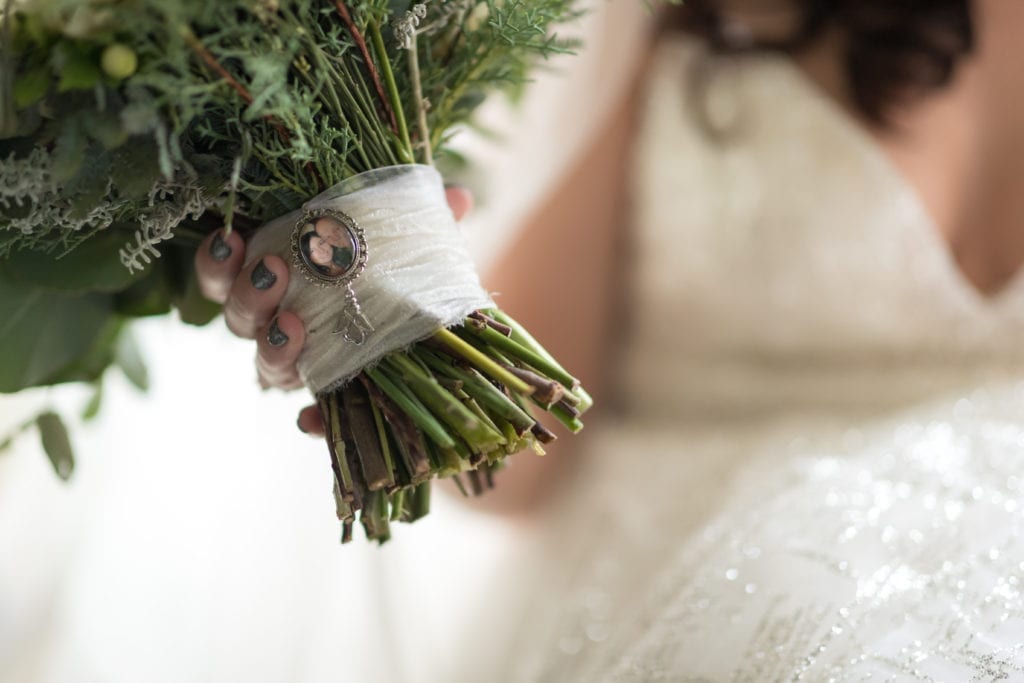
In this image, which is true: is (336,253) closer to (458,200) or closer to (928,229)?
(458,200)

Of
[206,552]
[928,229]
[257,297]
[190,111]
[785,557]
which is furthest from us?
[928,229]

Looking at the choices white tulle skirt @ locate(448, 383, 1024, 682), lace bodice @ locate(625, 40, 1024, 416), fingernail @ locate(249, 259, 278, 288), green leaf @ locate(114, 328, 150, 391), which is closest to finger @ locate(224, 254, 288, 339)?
fingernail @ locate(249, 259, 278, 288)

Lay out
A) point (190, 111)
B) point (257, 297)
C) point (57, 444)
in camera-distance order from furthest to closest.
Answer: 1. point (57, 444)
2. point (257, 297)
3. point (190, 111)

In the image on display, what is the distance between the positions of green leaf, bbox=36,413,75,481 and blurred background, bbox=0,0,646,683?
0.29 m

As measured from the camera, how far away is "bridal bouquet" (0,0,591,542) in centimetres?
45

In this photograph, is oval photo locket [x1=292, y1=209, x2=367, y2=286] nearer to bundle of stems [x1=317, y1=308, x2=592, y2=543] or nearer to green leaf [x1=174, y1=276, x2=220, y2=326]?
bundle of stems [x1=317, y1=308, x2=592, y2=543]

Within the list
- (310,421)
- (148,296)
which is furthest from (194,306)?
(310,421)

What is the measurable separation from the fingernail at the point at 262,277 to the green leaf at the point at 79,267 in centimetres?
10

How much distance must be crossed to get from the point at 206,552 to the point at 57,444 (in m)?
0.37

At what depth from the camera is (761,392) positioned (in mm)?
1200

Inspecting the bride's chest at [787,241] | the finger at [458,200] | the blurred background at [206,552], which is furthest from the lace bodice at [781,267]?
the finger at [458,200]

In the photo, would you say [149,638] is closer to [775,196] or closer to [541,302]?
[541,302]

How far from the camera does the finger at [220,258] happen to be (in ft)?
1.78

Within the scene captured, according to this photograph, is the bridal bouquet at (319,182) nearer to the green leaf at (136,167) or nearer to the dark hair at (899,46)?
the green leaf at (136,167)
